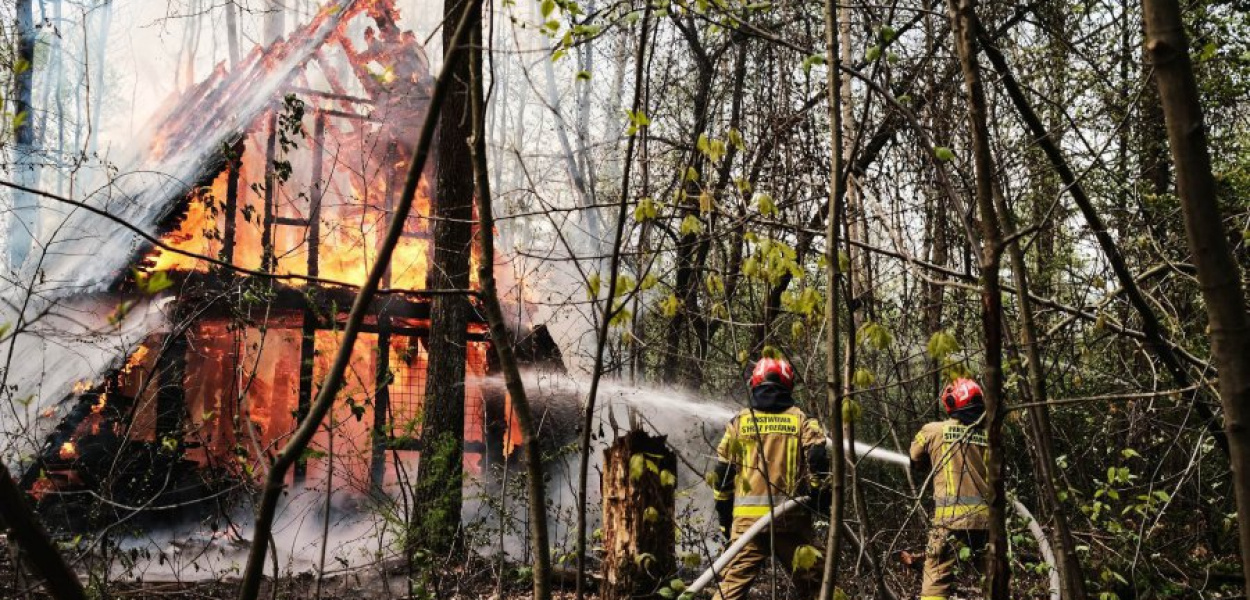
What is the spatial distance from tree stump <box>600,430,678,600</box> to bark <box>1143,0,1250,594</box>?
175 inches

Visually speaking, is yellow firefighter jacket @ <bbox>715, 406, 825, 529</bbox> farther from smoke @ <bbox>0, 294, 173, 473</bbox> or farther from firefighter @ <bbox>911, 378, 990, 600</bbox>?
smoke @ <bbox>0, 294, 173, 473</bbox>

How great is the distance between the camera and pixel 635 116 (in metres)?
2.81

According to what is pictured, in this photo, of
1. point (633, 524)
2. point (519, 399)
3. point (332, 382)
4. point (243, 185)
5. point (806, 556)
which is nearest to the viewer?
point (332, 382)

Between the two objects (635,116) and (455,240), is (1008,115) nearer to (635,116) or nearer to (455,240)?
(455,240)

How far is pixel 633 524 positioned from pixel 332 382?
441 centimetres

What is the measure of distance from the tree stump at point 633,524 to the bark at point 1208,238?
14.6 ft

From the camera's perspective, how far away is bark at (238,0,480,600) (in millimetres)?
1339

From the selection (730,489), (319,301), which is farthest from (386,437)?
(319,301)

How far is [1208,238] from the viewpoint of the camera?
115 centimetres

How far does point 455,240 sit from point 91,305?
5609 millimetres

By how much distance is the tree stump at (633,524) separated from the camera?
18.3 ft

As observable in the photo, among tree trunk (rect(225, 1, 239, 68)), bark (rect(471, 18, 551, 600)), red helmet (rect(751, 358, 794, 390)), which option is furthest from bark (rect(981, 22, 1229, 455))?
tree trunk (rect(225, 1, 239, 68))

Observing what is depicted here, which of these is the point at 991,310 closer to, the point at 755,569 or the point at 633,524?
the point at 633,524

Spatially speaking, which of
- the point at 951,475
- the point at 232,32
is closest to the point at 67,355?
the point at 951,475
